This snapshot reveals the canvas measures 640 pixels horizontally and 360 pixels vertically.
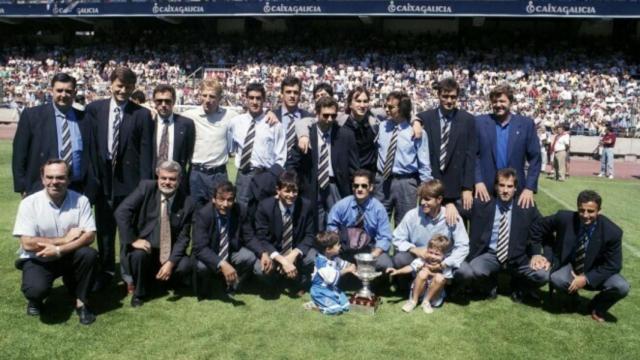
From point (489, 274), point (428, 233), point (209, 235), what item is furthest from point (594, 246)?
point (209, 235)

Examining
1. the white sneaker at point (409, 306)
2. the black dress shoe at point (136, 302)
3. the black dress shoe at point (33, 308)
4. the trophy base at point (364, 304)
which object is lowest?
the white sneaker at point (409, 306)

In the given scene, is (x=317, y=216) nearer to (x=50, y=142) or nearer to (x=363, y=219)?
(x=363, y=219)

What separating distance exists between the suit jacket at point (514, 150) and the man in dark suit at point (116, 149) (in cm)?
329

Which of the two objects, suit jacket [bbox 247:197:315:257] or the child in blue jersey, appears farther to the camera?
suit jacket [bbox 247:197:315:257]

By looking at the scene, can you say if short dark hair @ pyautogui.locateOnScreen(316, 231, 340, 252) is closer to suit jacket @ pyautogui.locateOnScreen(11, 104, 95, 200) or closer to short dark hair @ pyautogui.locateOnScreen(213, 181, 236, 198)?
short dark hair @ pyautogui.locateOnScreen(213, 181, 236, 198)

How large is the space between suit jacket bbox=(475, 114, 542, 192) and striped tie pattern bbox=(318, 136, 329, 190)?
151 centimetres

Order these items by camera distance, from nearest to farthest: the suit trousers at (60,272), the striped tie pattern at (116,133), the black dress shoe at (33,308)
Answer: the suit trousers at (60,272), the black dress shoe at (33,308), the striped tie pattern at (116,133)

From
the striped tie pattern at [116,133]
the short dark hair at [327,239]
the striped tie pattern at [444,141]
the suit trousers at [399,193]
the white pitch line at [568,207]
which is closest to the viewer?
the short dark hair at [327,239]

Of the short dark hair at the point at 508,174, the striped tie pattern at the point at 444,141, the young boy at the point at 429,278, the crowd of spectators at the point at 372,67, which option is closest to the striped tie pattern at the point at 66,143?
the young boy at the point at 429,278

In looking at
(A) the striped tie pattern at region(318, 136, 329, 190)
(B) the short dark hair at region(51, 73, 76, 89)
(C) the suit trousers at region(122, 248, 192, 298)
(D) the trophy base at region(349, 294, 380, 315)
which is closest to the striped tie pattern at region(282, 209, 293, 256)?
(A) the striped tie pattern at region(318, 136, 329, 190)

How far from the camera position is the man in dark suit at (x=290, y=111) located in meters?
6.13

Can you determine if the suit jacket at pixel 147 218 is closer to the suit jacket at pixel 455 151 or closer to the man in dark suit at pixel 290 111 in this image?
the man in dark suit at pixel 290 111

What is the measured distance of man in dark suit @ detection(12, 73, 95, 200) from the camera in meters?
5.27

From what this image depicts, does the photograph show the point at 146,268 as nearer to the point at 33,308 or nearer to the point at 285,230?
the point at 33,308
